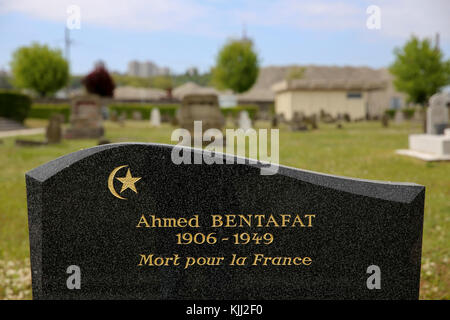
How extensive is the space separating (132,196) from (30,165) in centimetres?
875

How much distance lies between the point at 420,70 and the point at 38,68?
4119 centimetres

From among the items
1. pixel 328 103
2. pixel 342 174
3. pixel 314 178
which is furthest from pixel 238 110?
pixel 314 178

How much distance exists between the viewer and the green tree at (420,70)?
129 feet

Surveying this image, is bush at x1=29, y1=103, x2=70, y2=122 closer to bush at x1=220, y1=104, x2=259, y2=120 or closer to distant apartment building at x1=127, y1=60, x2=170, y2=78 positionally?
bush at x1=220, y1=104, x2=259, y2=120

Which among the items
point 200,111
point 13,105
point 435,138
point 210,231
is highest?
point 13,105

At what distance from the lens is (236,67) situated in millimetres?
51750

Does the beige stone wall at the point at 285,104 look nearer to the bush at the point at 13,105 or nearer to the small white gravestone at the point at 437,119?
the bush at the point at 13,105

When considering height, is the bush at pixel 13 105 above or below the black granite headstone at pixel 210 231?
above

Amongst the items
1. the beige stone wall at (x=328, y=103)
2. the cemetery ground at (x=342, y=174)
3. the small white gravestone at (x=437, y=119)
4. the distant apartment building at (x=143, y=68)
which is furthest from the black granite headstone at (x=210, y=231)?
the distant apartment building at (x=143, y=68)

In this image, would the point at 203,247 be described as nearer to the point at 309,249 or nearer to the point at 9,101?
the point at 309,249

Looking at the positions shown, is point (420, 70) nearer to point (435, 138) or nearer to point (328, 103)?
point (328, 103)

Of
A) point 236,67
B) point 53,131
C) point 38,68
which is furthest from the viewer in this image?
point 236,67


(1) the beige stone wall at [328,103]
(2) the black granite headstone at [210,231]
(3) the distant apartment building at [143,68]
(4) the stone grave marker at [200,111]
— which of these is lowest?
(2) the black granite headstone at [210,231]

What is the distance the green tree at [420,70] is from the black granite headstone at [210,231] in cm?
4085
